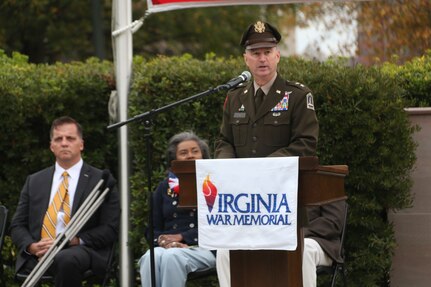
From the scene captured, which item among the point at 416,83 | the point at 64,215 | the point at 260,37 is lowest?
the point at 64,215

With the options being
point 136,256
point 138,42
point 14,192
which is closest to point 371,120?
point 136,256

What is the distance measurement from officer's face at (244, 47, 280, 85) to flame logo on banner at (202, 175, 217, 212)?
0.97m

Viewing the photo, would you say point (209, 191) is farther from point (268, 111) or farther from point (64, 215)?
point (64, 215)

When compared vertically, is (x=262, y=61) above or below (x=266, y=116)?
above

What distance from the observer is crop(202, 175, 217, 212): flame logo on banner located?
23.2 ft

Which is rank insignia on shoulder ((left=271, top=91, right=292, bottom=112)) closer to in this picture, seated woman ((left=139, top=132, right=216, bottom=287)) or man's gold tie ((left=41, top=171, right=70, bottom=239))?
seated woman ((left=139, top=132, right=216, bottom=287))

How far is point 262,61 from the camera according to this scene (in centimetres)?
761

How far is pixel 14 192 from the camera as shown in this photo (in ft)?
34.4

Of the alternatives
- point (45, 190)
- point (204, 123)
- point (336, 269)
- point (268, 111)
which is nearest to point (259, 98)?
point (268, 111)

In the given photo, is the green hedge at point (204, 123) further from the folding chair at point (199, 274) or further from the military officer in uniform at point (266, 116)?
the military officer in uniform at point (266, 116)

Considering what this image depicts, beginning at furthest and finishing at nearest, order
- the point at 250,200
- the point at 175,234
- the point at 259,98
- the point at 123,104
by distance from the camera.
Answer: the point at 123,104 → the point at 175,234 → the point at 259,98 → the point at 250,200

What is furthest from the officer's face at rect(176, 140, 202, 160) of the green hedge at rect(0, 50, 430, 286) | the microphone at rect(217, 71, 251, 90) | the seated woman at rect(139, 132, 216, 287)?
the microphone at rect(217, 71, 251, 90)

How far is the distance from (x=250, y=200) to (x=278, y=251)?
41 centimetres

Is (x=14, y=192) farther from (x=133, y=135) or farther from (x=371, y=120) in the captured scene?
(x=371, y=120)
